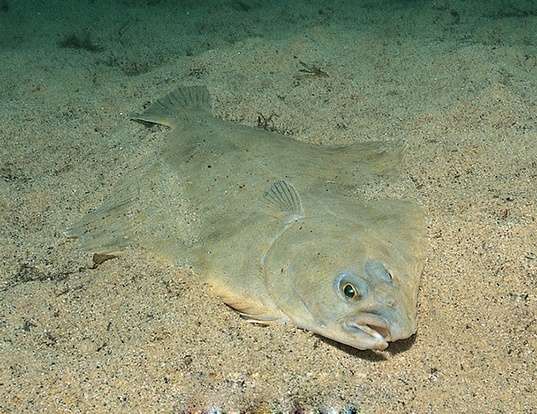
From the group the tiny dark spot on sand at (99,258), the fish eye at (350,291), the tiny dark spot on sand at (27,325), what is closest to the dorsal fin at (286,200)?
the fish eye at (350,291)

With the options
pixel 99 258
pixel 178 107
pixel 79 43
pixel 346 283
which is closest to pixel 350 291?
pixel 346 283

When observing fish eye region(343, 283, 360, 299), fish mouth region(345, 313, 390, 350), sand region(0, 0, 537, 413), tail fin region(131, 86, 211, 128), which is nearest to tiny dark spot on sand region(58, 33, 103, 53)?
sand region(0, 0, 537, 413)

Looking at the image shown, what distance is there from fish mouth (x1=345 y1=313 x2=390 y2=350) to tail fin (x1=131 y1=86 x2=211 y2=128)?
3.34 meters

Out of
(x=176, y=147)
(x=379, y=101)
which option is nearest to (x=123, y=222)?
(x=176, y=147)

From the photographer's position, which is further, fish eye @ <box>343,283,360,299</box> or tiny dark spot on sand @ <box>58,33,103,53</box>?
tiny dark spot on sand @ <box>58,33,103,53</box>

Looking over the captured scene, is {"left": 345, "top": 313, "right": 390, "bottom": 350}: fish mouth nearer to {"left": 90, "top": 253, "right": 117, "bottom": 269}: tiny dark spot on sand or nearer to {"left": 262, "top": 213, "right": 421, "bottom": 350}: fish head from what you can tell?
{"left": 262, "top": 213, "right": 421, "bottom": 350}: fish head

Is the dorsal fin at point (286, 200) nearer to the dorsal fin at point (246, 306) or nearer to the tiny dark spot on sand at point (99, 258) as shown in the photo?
the dorsal fin at point (246, 306)

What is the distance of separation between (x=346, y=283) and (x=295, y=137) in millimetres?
2882

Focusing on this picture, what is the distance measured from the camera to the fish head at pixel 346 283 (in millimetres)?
3100

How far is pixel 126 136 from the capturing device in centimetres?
617

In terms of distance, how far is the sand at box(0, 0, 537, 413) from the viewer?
311cm

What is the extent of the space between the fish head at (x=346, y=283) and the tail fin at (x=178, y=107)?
2.62 metres

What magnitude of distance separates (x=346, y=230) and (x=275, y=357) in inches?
39.5

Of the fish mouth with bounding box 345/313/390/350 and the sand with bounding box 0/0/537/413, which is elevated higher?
the fish mouth with bounding box 345/313/390/350
